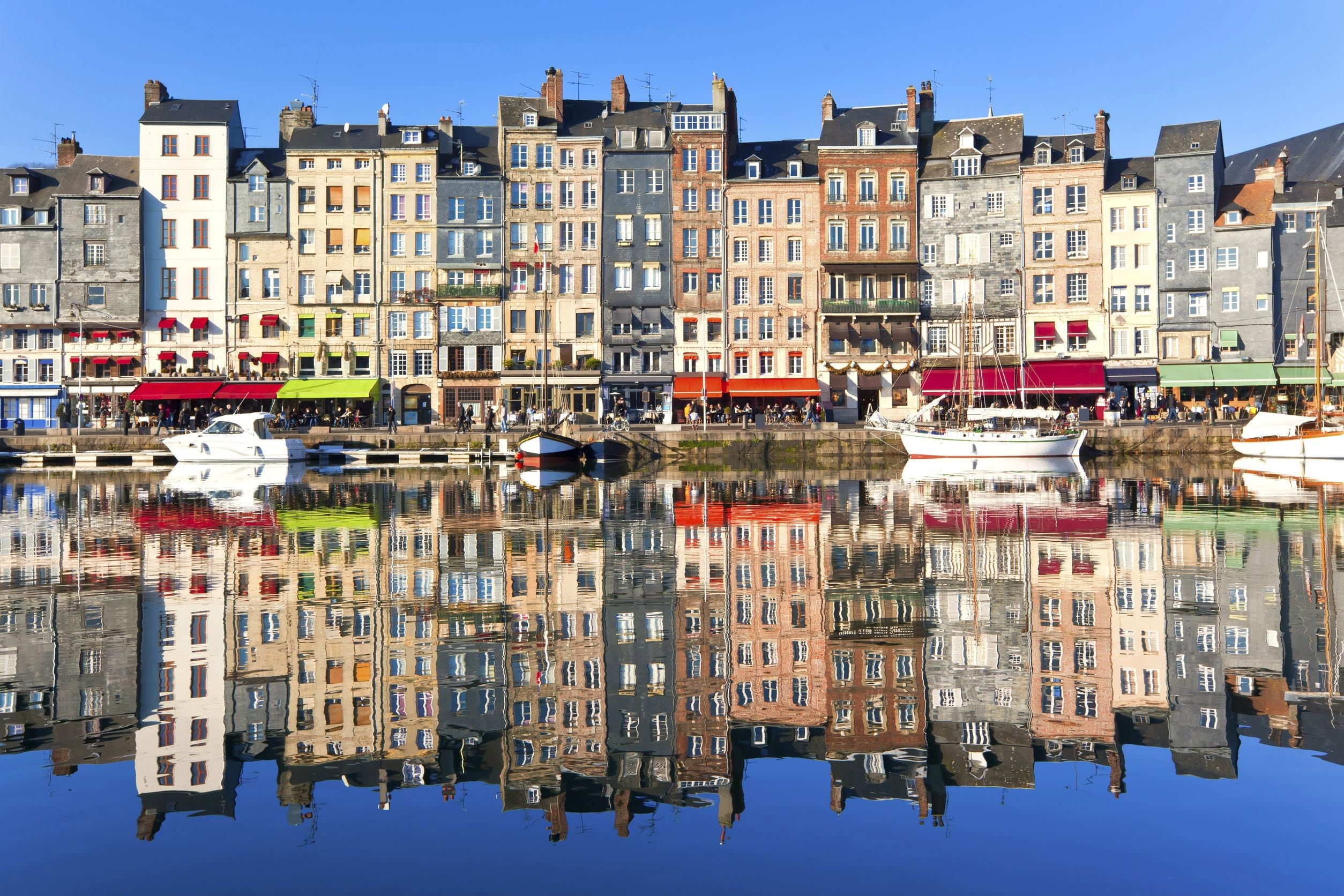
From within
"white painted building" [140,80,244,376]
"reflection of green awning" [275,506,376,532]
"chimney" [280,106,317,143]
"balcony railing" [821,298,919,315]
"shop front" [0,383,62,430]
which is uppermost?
"chimney" [280,106,317,143]

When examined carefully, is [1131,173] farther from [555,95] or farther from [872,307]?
[555,95]

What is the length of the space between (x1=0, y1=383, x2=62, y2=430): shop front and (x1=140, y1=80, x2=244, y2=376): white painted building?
21.7 feet

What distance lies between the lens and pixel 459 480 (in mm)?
50812

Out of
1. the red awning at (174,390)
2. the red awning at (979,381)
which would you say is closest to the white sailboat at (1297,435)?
the red awning at (979,381)

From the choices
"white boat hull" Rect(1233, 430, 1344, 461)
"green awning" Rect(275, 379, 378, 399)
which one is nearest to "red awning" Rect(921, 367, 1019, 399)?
"white boat hull" Rect(1233, 430, 1344, 461)

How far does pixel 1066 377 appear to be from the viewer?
227 feet

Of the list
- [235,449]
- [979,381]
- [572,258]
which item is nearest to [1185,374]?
[979,381]

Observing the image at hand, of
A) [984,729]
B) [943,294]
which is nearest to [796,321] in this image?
[943,294]

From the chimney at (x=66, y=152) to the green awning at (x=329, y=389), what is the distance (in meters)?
21.7

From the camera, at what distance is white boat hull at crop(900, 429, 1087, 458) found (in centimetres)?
5944

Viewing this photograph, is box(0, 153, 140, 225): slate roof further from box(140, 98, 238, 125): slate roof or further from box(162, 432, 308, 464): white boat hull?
box(162, 432, 308, 464): white boat hull

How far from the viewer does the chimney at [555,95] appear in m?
74.3

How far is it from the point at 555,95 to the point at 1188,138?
3827 centimetres

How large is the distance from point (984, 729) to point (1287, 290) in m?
66.2
